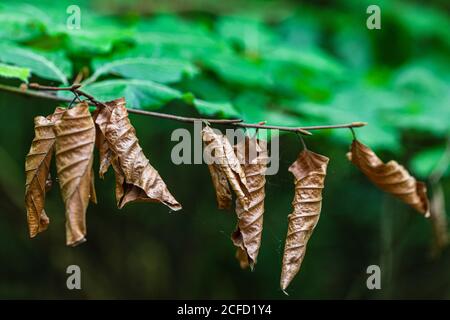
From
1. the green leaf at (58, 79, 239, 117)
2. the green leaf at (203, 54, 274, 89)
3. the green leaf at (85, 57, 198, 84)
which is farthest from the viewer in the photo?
the green leaf at (203, 54, 274, 89)

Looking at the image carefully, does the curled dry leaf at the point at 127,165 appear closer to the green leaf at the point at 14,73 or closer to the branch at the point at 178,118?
the branch at the point at 178,118

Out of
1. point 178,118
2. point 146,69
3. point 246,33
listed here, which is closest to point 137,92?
point 146,69

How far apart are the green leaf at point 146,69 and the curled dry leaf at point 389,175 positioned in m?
0.38

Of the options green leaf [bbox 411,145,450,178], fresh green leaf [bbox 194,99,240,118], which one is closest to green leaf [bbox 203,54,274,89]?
fresh green leaf [bbox 194,99,240,118]

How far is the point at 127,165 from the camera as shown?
67 centimetres

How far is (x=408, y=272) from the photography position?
7.10ft

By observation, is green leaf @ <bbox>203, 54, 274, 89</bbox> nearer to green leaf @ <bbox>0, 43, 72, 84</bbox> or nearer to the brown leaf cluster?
green leaf @ <bbox>0, 43, 72, 84</bbox>

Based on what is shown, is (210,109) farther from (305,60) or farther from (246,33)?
(246,33)

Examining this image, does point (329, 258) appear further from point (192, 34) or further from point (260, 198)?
point (260, 198)

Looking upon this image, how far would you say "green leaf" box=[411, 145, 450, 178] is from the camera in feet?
4.78

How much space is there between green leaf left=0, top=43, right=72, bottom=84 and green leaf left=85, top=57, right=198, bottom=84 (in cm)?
6

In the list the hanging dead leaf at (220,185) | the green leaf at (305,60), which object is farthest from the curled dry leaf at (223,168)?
the green leaf at (305,60)

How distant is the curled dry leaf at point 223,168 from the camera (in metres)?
0.68

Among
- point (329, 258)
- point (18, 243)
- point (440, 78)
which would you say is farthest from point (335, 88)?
point (18, 243)
